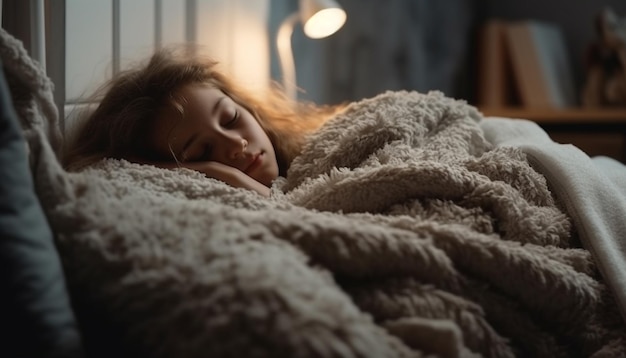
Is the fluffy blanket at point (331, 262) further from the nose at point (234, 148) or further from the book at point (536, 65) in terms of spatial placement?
the book at point (536, 65)

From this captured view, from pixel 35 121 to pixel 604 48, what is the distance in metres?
2.12

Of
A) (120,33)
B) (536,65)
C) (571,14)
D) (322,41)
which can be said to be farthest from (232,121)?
(571,14)

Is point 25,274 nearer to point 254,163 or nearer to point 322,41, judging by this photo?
point 254,163

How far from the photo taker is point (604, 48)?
244 centimetres

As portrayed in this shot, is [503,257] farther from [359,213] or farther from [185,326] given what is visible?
[185,326]

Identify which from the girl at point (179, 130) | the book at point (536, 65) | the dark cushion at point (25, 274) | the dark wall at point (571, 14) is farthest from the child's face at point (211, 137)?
the dark wall at point (571, 14)

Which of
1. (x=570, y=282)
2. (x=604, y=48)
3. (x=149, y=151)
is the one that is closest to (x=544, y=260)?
(x=570, y=282)

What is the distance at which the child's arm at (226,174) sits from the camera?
0.97 meters

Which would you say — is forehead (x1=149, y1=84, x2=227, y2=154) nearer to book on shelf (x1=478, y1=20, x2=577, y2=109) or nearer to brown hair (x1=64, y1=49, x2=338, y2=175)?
brown hair (x1=64, y1=49, x2=338, y2=175)

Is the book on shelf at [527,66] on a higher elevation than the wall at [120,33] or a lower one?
lower

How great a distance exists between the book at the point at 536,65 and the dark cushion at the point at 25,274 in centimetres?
216

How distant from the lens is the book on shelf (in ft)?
8.25

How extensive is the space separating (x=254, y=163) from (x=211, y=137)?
71mm

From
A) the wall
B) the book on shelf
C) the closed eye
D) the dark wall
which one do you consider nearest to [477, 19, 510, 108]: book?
the book on shelf
